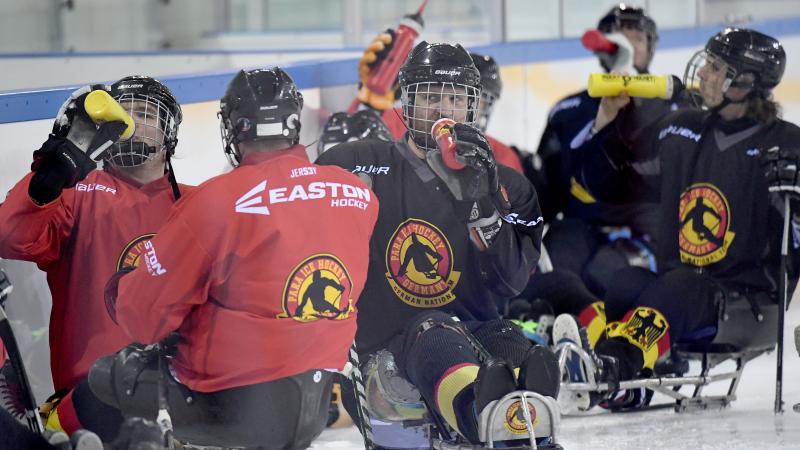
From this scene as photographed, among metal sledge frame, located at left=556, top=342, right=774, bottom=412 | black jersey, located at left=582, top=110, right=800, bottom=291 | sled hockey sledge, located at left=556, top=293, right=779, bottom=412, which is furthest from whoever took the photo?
black jersey, located at left=582, top=110, right=800, bottom=291

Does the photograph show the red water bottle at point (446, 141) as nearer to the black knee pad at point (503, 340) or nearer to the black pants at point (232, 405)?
the black knee pad at point (503, 340)

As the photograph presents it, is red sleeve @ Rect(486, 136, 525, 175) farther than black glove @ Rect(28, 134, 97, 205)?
Yes

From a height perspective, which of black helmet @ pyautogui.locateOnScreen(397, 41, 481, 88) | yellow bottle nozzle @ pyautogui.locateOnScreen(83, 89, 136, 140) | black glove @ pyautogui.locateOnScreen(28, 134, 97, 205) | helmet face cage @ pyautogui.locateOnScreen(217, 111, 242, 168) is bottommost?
black glove @ pyautogui.locateOnScreen(28, 134, 97, 205)

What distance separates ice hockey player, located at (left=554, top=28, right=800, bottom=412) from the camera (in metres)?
4.06

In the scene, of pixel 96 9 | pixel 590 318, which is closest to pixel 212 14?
pixel 96 9

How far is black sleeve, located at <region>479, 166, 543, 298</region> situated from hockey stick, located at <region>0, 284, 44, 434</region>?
103cm

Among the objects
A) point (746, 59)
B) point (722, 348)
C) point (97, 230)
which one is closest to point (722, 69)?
point (746, 59)

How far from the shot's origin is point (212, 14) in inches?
331

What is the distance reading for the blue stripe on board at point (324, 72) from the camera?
3514mm

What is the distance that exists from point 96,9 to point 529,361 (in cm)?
551

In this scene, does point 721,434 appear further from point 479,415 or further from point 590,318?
point 479,415

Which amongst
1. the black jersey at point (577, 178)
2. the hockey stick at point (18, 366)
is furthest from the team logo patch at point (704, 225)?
the hockey stick at point (18, 366)

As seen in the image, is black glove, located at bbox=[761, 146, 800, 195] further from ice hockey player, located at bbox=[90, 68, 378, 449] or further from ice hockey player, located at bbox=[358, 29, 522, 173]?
ice hockey player, located at bbox=[90, 68, 378, 449]

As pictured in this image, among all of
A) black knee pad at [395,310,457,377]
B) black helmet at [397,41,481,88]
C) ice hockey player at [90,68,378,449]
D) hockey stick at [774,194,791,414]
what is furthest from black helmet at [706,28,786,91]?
ice hockey player at [90,68,378,449]
